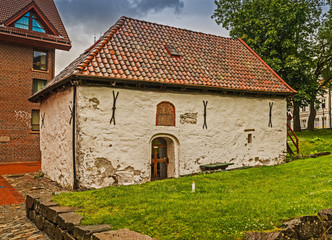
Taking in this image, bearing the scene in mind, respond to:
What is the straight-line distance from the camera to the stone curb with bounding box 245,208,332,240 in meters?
4.61

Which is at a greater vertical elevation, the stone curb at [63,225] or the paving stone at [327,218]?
the paving stone at [327,218]

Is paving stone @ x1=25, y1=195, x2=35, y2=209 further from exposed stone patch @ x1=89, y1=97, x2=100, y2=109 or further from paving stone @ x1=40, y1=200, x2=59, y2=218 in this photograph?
exposed stone patch @ x1=89, y1=97, x2=100, y2=109

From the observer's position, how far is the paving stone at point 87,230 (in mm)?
5102

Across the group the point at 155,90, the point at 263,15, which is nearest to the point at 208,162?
the point at 155,90

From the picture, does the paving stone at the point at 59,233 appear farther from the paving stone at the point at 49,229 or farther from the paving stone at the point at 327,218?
the paving stone at the point at 327,218

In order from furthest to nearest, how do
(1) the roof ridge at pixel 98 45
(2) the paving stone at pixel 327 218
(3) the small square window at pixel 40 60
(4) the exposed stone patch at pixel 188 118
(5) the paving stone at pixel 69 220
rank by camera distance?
(3) the small square window at pixel 40 60 → (4) the exposed stone patch at pixel 188 118 → (1) the roof ridge at pixel 98 45 → (5) the paving stone at pixel 69 220 → (2) the paving stone at pixel 327 218

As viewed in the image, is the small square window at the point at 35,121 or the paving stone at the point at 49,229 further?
the small square window at the point at 35,121

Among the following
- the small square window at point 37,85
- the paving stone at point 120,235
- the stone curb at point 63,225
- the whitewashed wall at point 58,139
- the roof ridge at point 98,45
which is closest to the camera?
the paving stone at point 120,235

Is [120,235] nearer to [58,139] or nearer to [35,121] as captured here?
[58,139]

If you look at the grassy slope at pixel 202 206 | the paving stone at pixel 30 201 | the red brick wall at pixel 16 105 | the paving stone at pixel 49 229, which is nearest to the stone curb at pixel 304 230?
the grassy slope at pixel 202 206

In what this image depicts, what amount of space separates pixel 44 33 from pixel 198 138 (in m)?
17.0

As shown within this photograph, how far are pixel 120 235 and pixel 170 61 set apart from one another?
369 inches

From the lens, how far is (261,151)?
14461 millimetres

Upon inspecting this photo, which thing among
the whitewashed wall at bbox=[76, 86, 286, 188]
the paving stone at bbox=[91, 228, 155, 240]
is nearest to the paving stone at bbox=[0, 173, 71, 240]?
the whitewashed wall at bbox=[76, 86, 286, 188]
